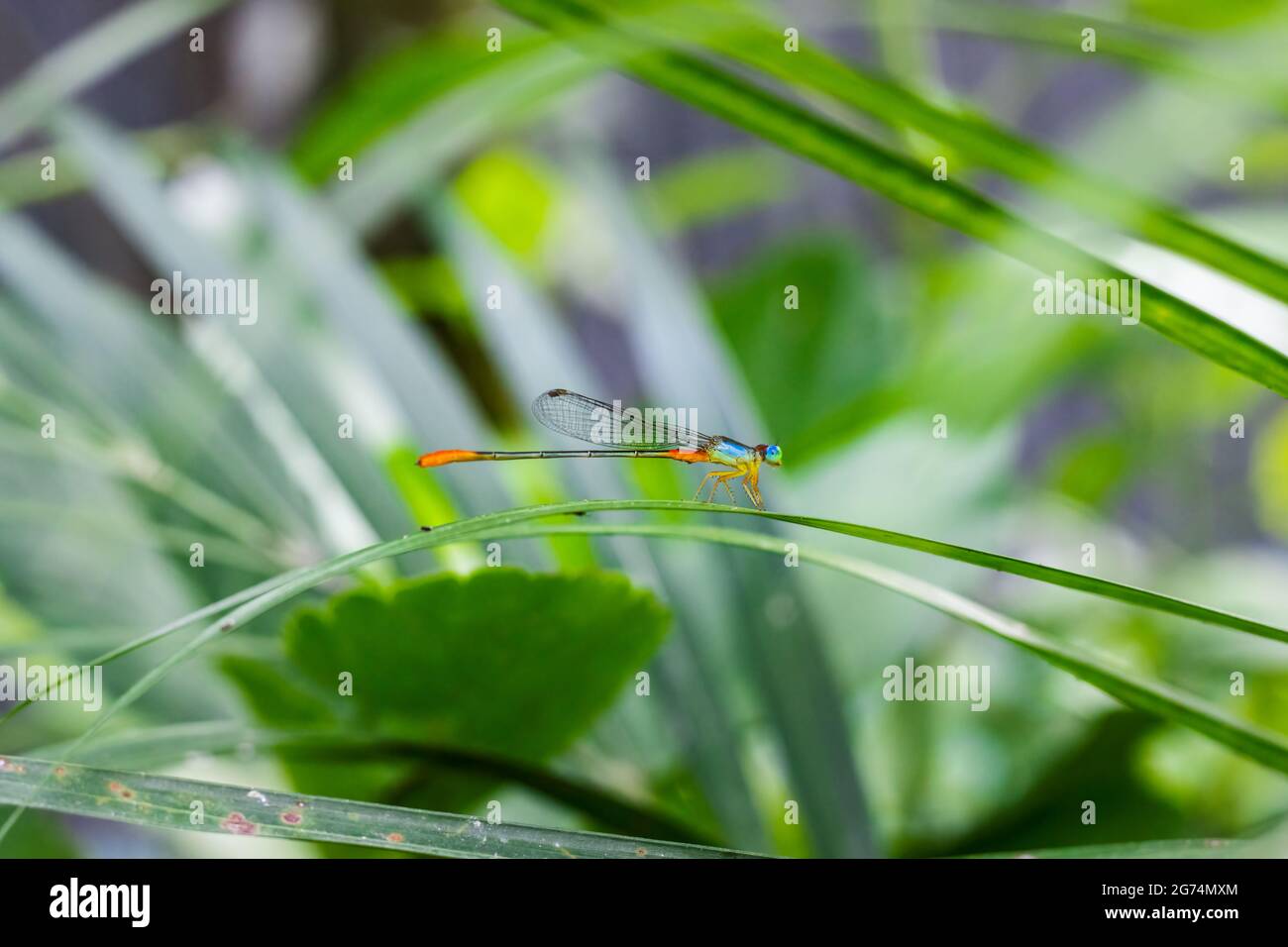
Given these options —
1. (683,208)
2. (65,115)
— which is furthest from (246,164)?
(683,208)

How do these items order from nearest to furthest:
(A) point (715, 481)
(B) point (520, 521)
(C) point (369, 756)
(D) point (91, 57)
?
(B) point (520, 521), (C) point (369, 756), (A) point (715, 481), (D) point (91, 57)

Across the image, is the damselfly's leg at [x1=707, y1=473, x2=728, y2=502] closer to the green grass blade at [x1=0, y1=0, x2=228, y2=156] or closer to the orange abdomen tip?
the orange abdomen tip

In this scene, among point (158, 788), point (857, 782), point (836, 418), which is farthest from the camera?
point (836, 418)

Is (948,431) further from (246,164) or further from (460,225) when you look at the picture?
(246,164)

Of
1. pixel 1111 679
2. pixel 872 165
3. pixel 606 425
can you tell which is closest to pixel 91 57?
pixel 606 425

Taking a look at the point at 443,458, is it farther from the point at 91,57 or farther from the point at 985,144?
the point at 91,57

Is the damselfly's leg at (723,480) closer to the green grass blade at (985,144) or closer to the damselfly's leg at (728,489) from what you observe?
the damselfly's leg at (728,489)
